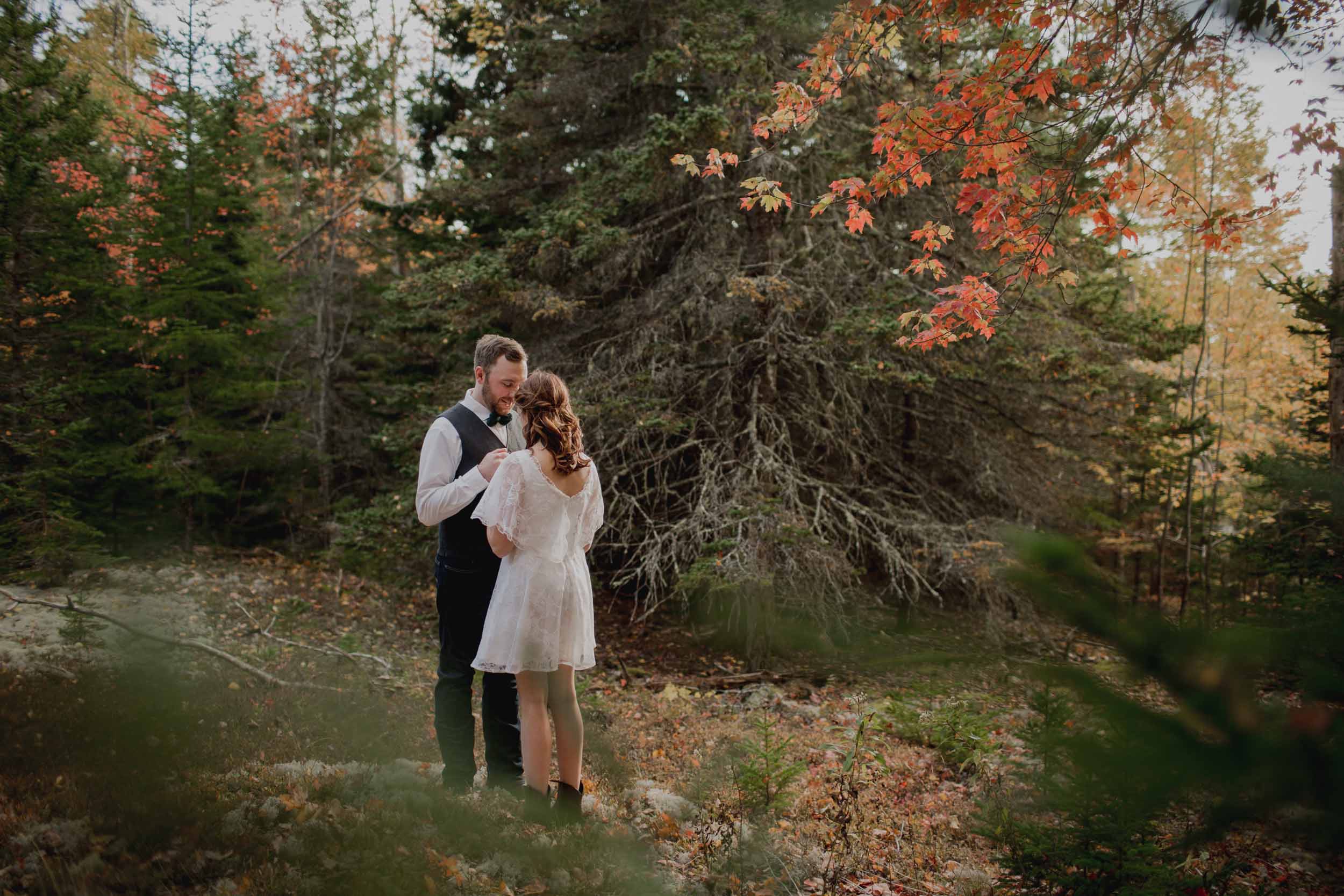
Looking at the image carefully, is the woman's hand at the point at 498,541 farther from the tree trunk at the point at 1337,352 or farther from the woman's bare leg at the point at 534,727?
the tree trunk at the point at 1337,352

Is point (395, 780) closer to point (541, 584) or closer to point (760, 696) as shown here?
point (541, 584)

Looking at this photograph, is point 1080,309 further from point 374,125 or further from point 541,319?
point 374,125

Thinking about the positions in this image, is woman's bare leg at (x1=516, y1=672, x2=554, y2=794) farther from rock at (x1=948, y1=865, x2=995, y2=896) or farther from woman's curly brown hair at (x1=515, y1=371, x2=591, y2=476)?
rock at (x1=948, y1=865, x2=995, y2=896)

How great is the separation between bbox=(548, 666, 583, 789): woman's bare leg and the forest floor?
0.21m

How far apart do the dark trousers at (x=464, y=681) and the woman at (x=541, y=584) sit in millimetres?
333

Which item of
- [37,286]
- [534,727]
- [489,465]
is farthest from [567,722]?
[37,286]

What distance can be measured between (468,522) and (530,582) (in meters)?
0.56

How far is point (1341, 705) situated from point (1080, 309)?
10648 mm

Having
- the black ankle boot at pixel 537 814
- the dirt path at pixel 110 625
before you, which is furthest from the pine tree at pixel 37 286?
the black ankle boot at pixel 537 814

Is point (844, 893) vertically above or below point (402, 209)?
below

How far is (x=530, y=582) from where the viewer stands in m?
3.40

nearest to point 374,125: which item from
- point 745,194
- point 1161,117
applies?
point 745,194

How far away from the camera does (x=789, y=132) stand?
9.21m

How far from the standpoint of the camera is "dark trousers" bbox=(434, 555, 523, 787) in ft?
12.3
